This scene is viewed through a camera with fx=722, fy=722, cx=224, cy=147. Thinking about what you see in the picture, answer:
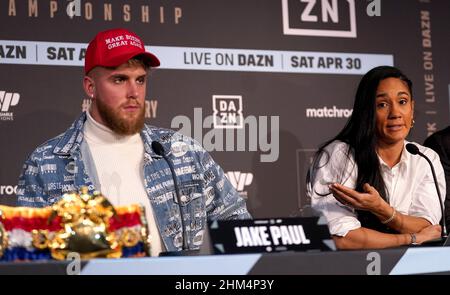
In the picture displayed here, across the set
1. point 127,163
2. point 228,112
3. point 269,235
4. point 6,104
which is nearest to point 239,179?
point 228,112

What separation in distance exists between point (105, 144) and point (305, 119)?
4.94 ft

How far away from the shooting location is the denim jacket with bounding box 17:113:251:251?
2.74 m

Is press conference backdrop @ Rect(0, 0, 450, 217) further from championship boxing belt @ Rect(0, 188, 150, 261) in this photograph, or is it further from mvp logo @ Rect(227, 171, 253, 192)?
championship boxing belt @ Rect(0, 188, 150, 261)

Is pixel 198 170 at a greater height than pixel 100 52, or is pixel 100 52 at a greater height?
pixel 100 52

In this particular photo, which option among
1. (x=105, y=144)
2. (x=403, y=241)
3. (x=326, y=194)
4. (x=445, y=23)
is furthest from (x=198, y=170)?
(x=445, y=23)

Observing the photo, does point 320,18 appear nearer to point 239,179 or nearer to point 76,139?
point 239,179

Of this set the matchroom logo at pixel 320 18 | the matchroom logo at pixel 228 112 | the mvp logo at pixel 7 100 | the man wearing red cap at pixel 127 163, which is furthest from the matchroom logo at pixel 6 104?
the matchroom logo at pixel 320 18

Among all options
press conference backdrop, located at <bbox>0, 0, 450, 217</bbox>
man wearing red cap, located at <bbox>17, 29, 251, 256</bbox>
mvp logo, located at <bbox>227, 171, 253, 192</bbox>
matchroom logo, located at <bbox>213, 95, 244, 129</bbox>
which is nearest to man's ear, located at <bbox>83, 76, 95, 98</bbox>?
man wearing red cap, located at <bbox>17, 29, 251, 256</bbox>

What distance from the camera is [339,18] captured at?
166 inches

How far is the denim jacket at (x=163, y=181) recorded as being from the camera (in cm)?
274

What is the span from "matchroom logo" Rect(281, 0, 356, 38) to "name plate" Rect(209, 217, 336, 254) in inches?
104

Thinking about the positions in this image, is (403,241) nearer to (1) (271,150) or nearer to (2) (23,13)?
(1) (271,150)

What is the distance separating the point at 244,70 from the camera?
13.1 feet

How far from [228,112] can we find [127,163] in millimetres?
1154
